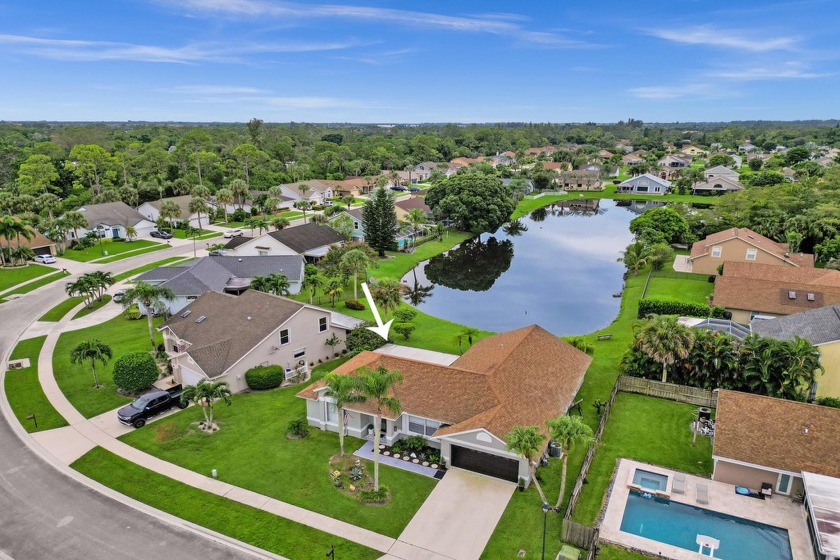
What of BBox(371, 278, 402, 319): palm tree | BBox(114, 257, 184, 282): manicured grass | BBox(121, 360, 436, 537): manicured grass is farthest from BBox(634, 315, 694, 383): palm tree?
BBox(114, 257, 184, 282): manicured grass

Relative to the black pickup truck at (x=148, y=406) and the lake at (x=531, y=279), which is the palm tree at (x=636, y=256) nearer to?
the lake at (x=531, y=279)

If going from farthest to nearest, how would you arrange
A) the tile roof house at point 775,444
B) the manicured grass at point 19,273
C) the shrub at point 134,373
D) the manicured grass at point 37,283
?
the manicured grass at point 19,273, the manicured grass at point 37,283, the shrub at point 134,373, the tile roof house at point 775,444

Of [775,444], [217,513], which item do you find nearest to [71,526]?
[217,513]

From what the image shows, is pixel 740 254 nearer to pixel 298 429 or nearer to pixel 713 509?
pixel 713 509

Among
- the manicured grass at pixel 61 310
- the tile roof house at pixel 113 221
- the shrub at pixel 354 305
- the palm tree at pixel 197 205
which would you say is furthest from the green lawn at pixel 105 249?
the shrub at pixel 354 305

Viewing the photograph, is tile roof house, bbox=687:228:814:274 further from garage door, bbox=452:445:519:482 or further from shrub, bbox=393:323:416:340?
garage door, bbox=452:445:519:482

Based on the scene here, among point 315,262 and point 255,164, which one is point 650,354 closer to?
point 315,262
